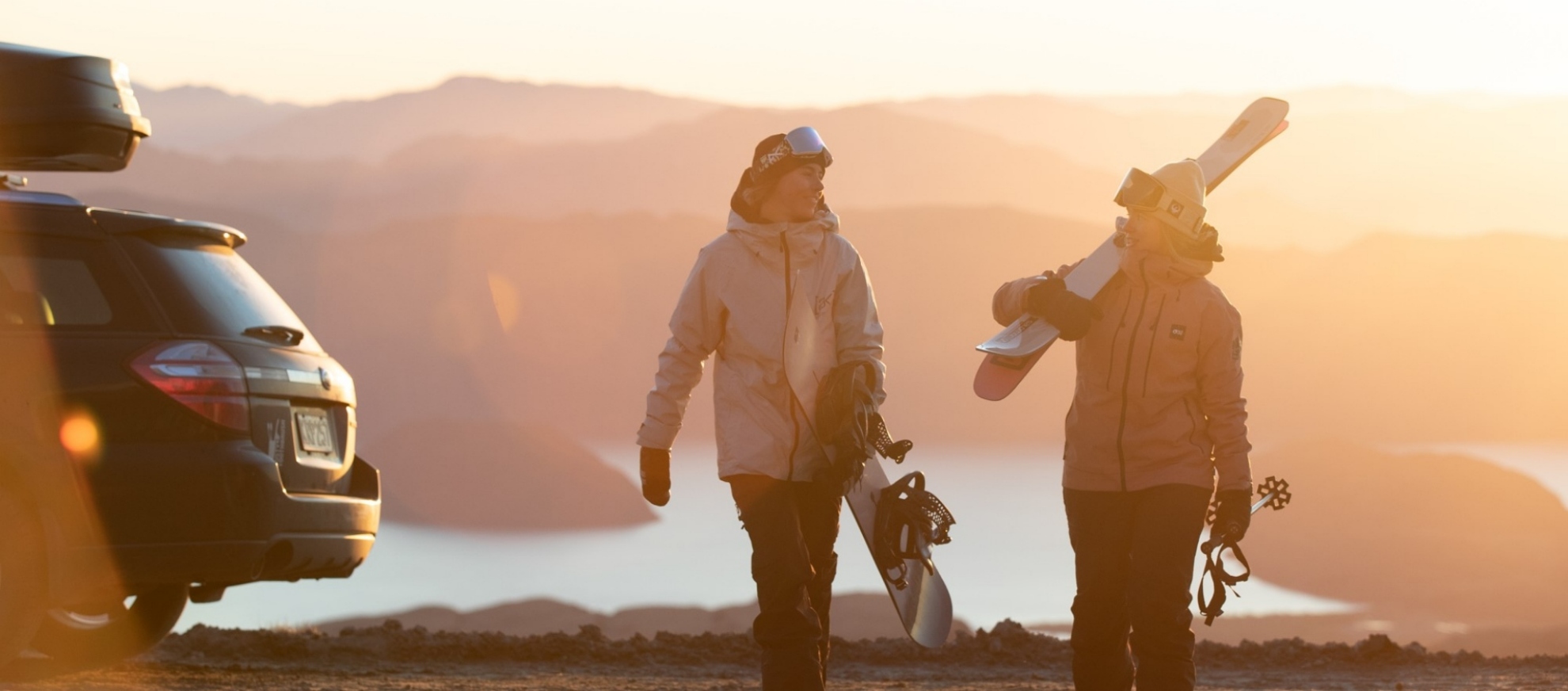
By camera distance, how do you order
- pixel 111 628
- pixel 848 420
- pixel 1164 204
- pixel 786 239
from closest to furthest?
pixel 848 420 < pixel 786 239 < pixel 1164 204 < pixel 111 628

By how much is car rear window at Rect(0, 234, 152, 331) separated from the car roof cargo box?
3.44 ft

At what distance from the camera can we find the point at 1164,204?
6.51 metres

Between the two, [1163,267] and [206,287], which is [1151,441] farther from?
[206,287]

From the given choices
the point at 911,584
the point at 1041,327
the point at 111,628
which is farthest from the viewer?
the point at 111,628

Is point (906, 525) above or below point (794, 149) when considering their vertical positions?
below

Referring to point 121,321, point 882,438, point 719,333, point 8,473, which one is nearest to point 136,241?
point 121,321

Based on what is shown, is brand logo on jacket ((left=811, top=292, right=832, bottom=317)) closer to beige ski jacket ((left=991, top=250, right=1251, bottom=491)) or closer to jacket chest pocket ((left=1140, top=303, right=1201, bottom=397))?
beige ski jacket ((left=991, top=250, right=1251, bottom=491))

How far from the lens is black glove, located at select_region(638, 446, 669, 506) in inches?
244

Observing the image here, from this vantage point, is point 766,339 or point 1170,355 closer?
point 766,339

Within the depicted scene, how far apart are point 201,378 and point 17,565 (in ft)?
3.23

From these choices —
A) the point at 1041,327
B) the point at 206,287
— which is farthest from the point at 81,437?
the point at 1041,327

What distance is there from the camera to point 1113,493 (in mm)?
6387

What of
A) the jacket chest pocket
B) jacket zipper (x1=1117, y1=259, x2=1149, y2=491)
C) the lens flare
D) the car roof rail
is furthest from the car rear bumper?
the jacket chest pocket

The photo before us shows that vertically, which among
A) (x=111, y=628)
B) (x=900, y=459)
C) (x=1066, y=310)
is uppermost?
(x=1066, y=310)
